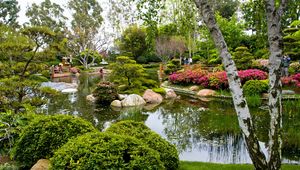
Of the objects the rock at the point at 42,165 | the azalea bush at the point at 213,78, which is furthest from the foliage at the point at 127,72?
the rock at the point at 42,165

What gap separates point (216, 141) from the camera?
26.7 feet

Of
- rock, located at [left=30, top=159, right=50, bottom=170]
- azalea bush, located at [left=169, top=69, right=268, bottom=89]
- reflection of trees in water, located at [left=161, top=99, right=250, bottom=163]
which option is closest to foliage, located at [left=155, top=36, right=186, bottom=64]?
azalea bush, located at [left=169, top=69, right=268, bottom=89]

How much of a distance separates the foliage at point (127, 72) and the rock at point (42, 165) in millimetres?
12028

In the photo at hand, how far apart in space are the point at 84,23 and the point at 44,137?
35.8 meters

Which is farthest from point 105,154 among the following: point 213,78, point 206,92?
point 213,78

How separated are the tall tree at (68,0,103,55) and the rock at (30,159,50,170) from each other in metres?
31.4

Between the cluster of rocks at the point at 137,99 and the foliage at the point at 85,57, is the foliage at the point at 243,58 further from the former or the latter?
the foliage at the point at 85,57

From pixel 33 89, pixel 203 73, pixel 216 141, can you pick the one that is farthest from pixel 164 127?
pixel 203 73

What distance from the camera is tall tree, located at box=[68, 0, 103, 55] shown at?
1372 inches

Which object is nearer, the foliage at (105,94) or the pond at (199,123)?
the pond at (199,123)

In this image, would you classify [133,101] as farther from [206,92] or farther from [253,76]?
[253,76]

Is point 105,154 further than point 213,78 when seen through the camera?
No

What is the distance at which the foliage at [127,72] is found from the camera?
53.9 feet

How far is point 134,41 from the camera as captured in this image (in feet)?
121
